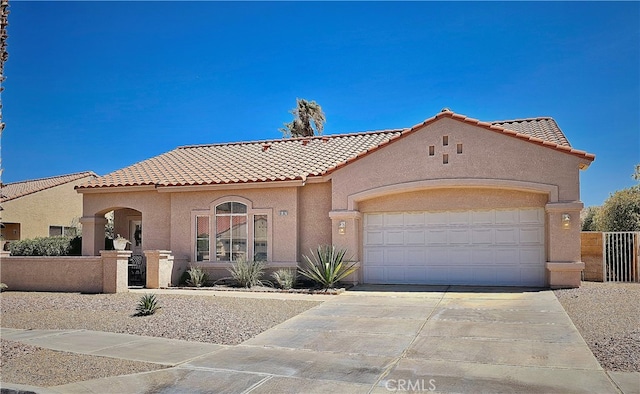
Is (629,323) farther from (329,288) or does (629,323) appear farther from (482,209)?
(329,288)

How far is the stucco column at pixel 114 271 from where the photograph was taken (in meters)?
16.1

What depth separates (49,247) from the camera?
844 inches

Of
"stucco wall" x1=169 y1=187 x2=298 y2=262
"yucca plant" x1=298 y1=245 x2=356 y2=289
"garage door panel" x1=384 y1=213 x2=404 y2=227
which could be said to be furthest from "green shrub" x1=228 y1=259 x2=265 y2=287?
"garage door panel" x1=384 y1=213 x2=404 y2=227

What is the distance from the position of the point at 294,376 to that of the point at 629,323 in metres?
6.48

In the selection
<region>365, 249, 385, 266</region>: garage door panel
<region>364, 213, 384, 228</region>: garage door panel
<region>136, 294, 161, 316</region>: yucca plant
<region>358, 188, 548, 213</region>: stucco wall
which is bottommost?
<region>136, 294, 161, 316</region>: yucca plant

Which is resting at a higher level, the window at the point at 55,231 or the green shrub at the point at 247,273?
the window at the point at 55,231

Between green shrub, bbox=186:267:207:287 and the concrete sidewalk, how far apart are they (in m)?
6.30

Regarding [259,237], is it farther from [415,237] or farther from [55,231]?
[55,231]

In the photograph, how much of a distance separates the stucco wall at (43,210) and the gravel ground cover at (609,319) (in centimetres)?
2892

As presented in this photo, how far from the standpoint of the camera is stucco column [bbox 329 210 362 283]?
17328mm

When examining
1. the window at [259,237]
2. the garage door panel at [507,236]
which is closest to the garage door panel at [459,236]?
the garage door panel at [507,236]

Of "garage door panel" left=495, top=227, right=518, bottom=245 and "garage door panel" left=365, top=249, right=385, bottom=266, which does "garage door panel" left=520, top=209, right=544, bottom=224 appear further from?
"garage door panel" left=365, top=249, right=385, bottom=266

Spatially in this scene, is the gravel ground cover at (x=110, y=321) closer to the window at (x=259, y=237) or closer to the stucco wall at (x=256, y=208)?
the stucco wall at (x=256, y=208)

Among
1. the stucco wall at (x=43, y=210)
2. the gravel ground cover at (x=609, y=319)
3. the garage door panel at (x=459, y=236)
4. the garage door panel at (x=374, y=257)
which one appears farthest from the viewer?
the stucco wall at (x=43, y=210)
